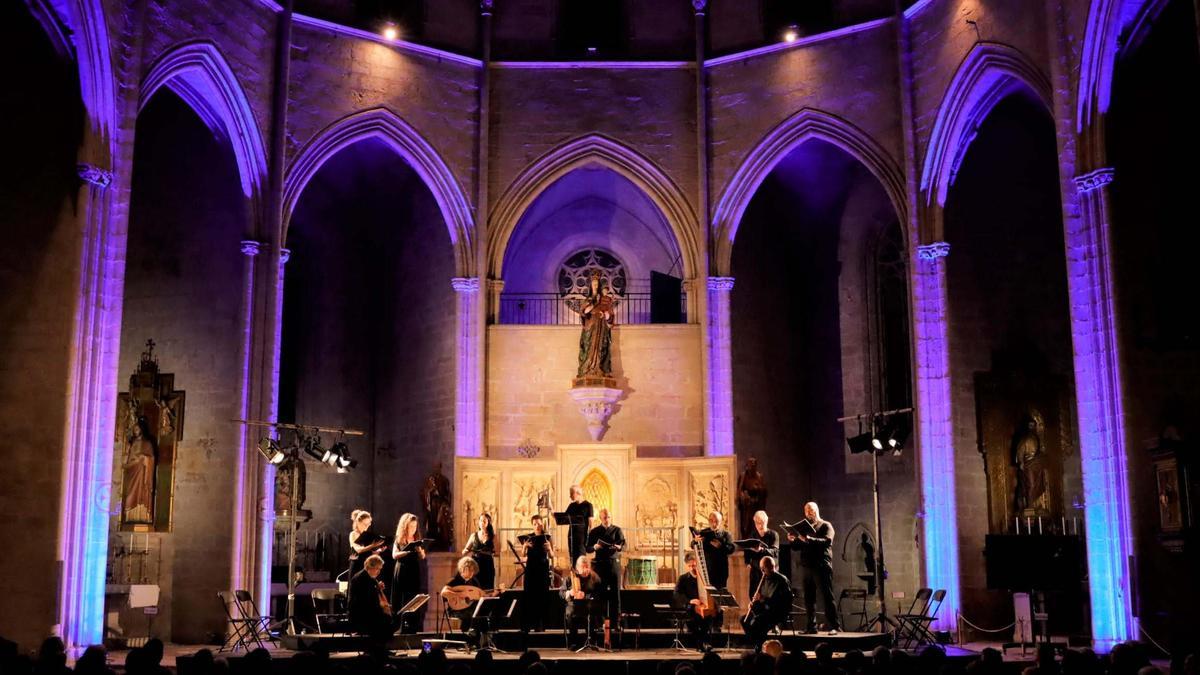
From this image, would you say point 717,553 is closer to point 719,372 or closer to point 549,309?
point 719,372

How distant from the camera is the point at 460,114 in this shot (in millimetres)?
→ 20906

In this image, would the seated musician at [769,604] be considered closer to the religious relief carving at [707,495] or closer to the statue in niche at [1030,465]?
the religious relief carving at [707,495]

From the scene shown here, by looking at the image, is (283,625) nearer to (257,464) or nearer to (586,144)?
(257,464)

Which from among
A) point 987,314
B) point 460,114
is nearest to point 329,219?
point 460,114

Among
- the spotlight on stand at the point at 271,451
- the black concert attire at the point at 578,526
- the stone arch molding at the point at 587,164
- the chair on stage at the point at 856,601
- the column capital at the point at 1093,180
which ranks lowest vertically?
the chair on stage at the point at 856,601

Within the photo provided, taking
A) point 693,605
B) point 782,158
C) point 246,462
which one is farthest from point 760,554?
point 782,158

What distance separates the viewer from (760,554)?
15.5 m

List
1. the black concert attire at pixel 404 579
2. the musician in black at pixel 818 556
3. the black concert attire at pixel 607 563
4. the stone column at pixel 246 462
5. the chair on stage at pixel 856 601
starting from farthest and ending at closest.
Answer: the chair on stage at pixel 856 601, the stone column at pixel 246 462, the musician in black at pixel 818 556, the black concert attire at pixel 404 579, the black concert attire at pixel 607 563

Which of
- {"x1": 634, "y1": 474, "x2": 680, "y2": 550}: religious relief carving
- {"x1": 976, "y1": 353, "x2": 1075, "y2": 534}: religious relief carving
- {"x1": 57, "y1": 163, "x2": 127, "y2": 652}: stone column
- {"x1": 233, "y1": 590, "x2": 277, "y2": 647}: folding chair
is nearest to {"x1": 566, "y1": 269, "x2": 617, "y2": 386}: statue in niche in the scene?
{"x1": 634, "y1": 474, "x2": 680, "y2": 550}: religious relief carving

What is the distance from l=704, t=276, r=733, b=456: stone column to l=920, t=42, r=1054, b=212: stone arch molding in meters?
3.93

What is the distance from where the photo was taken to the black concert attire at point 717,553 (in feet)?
49.1

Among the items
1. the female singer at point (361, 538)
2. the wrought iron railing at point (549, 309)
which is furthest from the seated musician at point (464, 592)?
the wrought iron railing at point (549, 309)

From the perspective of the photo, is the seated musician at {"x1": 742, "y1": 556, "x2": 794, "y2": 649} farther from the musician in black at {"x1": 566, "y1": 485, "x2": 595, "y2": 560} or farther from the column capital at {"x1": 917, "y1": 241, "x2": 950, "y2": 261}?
the column capital at {"x1": 917, "y1": 241, "x2": 950, "y2": 261}

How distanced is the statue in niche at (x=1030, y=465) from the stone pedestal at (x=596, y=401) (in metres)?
6.50
